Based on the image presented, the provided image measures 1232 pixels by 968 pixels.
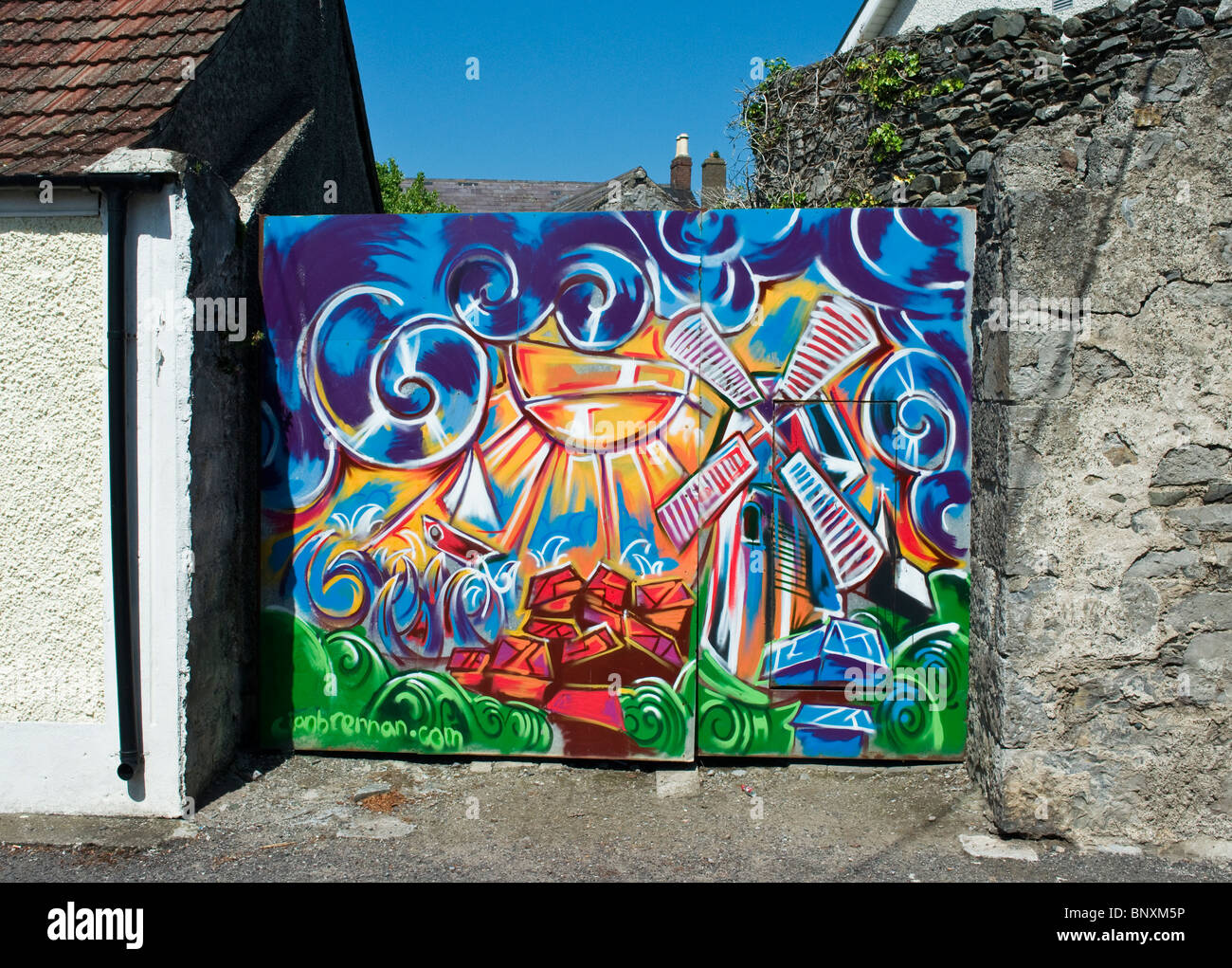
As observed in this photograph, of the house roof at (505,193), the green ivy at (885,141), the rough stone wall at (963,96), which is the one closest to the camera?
the rough stone wall at (963,96)

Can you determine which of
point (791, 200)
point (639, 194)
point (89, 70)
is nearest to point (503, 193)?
point (639, 194)

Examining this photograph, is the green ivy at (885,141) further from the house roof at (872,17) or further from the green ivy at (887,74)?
the house roof at (872,17)

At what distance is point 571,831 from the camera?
3330 millimetres

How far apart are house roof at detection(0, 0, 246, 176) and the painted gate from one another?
756mm

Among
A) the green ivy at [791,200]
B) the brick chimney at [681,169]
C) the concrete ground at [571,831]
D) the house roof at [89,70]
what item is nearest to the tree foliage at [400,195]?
the brick chimney at [681,169]

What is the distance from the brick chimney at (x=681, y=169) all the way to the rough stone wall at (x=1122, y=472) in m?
12.5

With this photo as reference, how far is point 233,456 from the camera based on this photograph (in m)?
3.73

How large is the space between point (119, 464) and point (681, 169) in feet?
44.6

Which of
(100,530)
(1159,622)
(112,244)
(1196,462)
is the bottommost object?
(1159,622)

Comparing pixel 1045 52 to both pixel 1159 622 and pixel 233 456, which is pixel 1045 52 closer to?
pixel 1159 622

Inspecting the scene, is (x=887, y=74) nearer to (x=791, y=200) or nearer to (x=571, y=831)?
(x=791, y=200)

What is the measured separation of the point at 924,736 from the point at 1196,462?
1490 millimetres

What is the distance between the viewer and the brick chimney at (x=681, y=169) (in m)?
15.3

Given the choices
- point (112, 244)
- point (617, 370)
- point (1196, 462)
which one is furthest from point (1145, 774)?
point (112, 244)
